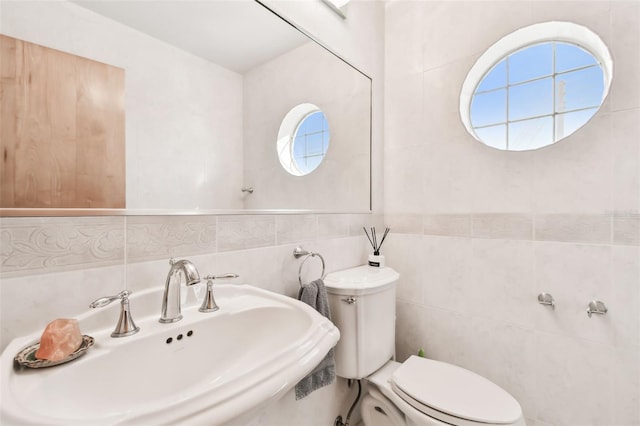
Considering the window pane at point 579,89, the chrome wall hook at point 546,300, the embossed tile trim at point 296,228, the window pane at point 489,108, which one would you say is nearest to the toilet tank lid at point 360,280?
the embossed tile trim at point 296,228

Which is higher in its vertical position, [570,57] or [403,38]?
[403,38]

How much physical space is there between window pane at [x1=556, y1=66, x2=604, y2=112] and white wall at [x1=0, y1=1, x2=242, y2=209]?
1.44 m

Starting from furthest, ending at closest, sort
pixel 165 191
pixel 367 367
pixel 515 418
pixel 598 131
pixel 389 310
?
pixel 389 310 < pixel 367 367 < pixel 598 131 < pixel 515 418 < pixel 165 191

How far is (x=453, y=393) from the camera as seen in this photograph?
108 centimetres

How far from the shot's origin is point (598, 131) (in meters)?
1.11

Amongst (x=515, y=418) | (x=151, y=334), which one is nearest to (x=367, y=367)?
(x=515, y=418)

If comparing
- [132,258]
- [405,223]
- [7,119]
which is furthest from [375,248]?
[7,119]

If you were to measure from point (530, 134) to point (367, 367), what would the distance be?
1.36 meters

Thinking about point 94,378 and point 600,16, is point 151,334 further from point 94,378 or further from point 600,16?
point 600,16

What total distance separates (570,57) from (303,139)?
129 centimetres

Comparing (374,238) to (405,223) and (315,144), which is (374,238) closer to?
(405,223)

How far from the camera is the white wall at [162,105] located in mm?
673

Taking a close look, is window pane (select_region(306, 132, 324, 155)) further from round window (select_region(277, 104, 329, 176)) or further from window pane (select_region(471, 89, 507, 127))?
window pane (select_region(471, 89, 507, 127))

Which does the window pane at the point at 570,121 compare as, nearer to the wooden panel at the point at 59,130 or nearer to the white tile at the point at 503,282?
the white tile at the point at 503,282
